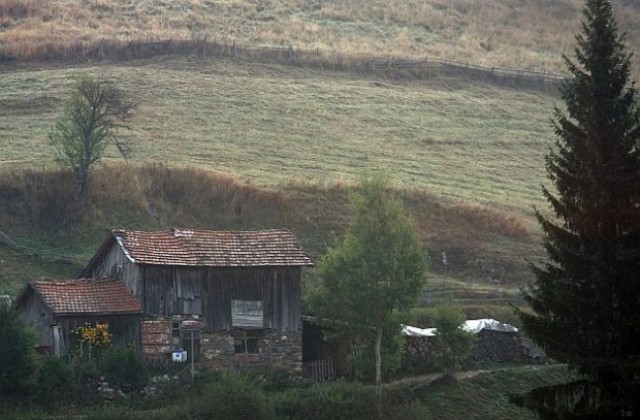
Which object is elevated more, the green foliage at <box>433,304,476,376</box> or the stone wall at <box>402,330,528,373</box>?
the green foliage at <box>433,304,476,376</box>

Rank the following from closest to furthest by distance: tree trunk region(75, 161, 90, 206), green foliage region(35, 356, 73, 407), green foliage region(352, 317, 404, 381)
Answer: green foliage region(35, 356, 73, 407) → green foliage region(352, 317, 404, 381) → tree trunk region(75, 161, 90, 206)

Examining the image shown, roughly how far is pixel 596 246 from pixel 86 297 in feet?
86.0

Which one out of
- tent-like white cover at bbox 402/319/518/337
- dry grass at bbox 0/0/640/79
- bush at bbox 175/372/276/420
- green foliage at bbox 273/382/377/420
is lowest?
green foliage at bbox 273/382/377/420

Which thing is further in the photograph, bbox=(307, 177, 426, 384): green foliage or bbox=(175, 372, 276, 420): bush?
bbox=(307, 177, 426, 384): green foliage

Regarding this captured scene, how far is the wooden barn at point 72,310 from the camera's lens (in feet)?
135

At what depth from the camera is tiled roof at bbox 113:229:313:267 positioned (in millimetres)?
43219

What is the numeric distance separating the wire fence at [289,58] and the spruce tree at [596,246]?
210 feet

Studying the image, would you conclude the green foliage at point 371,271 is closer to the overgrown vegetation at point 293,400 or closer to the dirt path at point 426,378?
the dirt path at point 426,378

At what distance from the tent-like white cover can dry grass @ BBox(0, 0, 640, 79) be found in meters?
42.6

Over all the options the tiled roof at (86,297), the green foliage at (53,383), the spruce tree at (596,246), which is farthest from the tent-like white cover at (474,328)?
the spruce tree at (596,246)

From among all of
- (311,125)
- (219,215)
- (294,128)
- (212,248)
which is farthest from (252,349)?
(311,125)

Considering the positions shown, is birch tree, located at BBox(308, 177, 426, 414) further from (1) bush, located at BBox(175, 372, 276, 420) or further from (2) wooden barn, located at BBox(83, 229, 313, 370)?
(1) bush, located at BBox(175, 372, 276, 420)

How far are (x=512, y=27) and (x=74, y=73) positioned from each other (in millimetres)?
45158

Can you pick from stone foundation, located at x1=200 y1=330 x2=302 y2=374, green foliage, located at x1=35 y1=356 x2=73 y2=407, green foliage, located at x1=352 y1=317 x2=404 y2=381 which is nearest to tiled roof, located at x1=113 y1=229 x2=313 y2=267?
stone foundation, located at x1=200 y1=330 x2=302 y2=374
